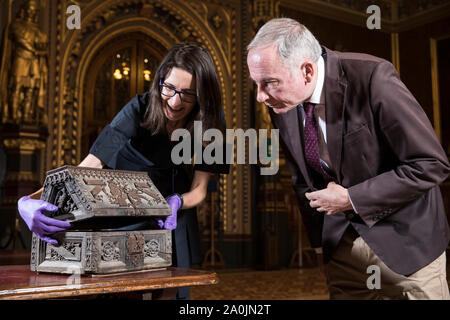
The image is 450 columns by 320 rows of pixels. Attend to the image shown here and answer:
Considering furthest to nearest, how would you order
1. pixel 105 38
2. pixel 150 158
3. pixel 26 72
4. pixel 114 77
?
pixel 114 77 → pixel 105 38 → pixel 26 72 → pixel 150 158

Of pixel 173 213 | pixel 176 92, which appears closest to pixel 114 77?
pixel 176 92

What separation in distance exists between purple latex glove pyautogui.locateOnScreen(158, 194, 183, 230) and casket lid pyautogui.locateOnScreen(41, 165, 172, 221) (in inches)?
4.8

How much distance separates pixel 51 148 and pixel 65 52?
120cm

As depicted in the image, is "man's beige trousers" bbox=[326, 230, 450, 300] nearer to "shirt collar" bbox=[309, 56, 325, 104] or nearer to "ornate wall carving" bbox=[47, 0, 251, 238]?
"shirt collar" bbox=[309, 56, 325, 104]

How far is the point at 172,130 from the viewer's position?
1899mm

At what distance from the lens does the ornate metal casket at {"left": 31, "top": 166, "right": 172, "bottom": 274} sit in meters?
1.31

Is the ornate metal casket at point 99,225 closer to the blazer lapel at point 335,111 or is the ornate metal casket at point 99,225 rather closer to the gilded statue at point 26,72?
the blazer lapel at point 335,111

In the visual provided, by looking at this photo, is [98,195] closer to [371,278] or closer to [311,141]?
[311,141]

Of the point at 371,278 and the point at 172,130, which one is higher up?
the point at 172,130

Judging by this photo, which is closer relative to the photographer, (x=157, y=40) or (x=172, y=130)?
(x=172, y=130)

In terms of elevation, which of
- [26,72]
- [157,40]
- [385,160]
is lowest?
[385,160]

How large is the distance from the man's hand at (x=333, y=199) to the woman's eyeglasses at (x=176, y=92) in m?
0.72

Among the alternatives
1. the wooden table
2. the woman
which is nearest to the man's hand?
the wooden table

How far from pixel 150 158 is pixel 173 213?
29 cm
